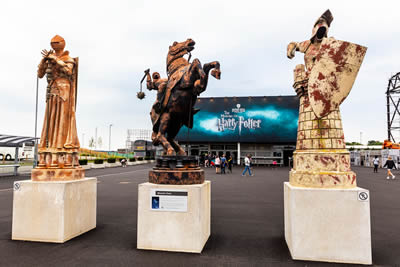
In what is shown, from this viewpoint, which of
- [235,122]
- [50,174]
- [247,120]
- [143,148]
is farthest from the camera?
[143,148]

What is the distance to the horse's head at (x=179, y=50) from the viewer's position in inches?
167

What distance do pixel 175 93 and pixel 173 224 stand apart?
1.91 meters

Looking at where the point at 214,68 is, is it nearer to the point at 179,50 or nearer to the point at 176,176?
the point at 179,50

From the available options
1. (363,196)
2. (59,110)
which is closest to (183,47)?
(59,110)

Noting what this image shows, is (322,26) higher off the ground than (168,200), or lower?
higher

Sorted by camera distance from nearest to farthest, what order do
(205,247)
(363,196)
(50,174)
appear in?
1. (363,196)
2. (205,247)
3. (50,174)

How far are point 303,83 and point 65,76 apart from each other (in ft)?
12.9

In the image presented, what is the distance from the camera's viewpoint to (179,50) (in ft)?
14.0

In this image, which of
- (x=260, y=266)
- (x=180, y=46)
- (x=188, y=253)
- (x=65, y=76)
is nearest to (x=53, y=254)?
(x=188, y=253)

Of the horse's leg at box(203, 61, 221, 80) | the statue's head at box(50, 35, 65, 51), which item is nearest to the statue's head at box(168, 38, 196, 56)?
the horse's leg at box(203, 61, 221, 80)

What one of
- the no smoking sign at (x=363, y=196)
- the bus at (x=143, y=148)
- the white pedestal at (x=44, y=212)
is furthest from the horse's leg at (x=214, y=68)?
the bus at (x=143, y=148)

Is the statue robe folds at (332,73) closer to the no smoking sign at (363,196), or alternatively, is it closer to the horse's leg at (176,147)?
the no smoking sign at (363,196)

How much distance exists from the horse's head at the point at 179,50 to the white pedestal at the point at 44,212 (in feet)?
8.27

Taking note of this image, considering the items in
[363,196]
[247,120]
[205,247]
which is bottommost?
[205,247]
